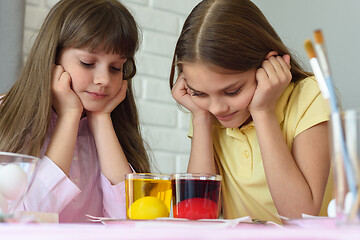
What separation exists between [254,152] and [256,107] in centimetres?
19

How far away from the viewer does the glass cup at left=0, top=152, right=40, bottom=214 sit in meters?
0.65

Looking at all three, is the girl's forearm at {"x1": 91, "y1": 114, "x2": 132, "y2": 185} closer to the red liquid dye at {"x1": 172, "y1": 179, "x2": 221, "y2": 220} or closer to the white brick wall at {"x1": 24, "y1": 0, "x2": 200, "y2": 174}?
the red liquid dye at {"x1": 172, "y1": 179, "x2": 221, "y2": 220}

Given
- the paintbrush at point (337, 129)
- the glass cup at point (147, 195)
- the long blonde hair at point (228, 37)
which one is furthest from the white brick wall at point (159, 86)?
the paintbrush at point (337, 129)

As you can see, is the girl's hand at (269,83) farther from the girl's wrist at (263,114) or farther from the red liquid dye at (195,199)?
the red liquid dye at (195,199)

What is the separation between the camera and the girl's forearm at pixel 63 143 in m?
1.23

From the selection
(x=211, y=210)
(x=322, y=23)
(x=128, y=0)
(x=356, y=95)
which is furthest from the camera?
(x=128, y=0)

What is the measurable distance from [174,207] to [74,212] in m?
0.57

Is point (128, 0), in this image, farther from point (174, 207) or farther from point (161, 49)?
point (174, 207)

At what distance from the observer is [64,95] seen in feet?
4.29

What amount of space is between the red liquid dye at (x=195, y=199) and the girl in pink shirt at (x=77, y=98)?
19.2 inches

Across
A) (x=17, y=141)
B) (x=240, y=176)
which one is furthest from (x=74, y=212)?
(x=240, y=176)

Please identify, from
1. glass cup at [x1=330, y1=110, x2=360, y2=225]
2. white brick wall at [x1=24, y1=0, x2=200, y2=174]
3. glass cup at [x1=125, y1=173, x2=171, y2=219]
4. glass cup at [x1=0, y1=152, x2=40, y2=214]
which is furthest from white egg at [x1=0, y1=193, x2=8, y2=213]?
white brick wall at [x1=24, y1=0, x2=200, y2=174]

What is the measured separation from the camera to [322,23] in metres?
1.97

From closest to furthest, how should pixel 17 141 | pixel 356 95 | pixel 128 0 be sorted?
pixel 17 141 < pixel 356 95 < pixel 128 0
